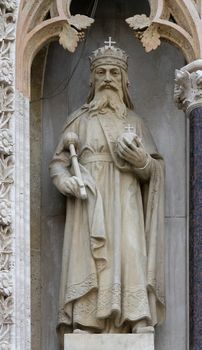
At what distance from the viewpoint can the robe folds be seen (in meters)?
13.7

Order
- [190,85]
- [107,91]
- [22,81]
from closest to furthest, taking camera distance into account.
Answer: [190,85], [22,81], [107,91]

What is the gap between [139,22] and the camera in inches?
558

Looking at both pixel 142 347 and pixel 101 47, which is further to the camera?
pixel 101 47

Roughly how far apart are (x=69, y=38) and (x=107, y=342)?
1.97 m

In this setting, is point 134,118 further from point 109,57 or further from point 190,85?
point 190,85

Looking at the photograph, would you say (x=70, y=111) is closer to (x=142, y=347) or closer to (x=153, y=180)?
(x=153, y=180)

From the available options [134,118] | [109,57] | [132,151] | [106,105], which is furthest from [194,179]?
[109,57]

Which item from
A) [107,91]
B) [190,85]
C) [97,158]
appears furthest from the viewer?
[107,91]

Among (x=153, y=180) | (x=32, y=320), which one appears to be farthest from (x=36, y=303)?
(x=153, y=180)

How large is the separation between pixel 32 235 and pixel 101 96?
983 millimetres

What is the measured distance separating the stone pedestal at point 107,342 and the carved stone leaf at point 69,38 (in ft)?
6.08

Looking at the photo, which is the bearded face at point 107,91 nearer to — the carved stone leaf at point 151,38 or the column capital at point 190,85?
the carved stone leaf at point 151,38

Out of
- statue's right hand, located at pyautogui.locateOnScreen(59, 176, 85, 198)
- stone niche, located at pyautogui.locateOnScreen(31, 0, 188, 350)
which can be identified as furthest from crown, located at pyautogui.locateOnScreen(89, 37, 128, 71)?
statue's right hand, located at pyautogui.locateOnScreen(59, 176, 85, 198)

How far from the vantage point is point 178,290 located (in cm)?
1417
